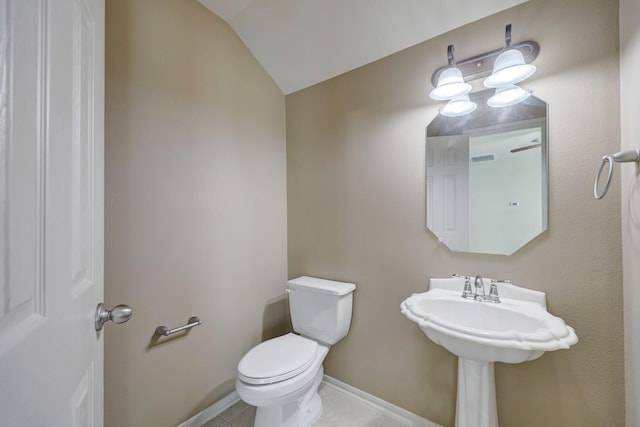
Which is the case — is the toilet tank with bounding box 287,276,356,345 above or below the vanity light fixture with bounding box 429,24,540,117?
below

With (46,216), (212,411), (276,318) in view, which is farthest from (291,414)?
(46,216)

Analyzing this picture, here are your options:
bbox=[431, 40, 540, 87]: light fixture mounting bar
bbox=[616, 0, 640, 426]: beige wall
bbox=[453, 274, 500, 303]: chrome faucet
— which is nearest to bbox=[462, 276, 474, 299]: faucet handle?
bbox=[453, 274, 500, 303]: chrome faucet

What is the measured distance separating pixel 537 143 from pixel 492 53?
19.9 inches

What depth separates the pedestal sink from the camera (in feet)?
2.94

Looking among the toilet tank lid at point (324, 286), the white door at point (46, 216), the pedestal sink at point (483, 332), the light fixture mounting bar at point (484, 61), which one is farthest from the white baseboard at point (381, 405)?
the light fixture mounting bar at point (484, 61)

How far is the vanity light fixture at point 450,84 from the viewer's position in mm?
1289

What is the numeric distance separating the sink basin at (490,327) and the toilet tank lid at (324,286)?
0.49 meters

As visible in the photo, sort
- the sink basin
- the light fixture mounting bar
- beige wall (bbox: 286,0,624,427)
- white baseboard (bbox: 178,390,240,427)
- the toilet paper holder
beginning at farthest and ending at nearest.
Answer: white baseboard (bbox: 178,390,240,427), the toilet paper holder, the light fixture mounting bar, beige wall (bbox: 286,0,624,427), the sink basin

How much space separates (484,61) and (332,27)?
2.97 ft

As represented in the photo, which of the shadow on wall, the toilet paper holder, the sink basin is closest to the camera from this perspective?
the sink basin

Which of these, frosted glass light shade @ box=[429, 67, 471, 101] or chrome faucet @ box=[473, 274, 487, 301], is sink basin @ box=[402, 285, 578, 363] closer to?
chrome faucet @ box=[473, 274, 487, 301]

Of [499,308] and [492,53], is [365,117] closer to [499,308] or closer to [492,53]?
[492,53]

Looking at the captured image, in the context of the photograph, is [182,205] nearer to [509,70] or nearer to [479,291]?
[479,291]

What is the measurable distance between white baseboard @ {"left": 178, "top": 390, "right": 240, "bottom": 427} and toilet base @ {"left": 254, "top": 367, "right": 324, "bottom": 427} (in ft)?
1.16
